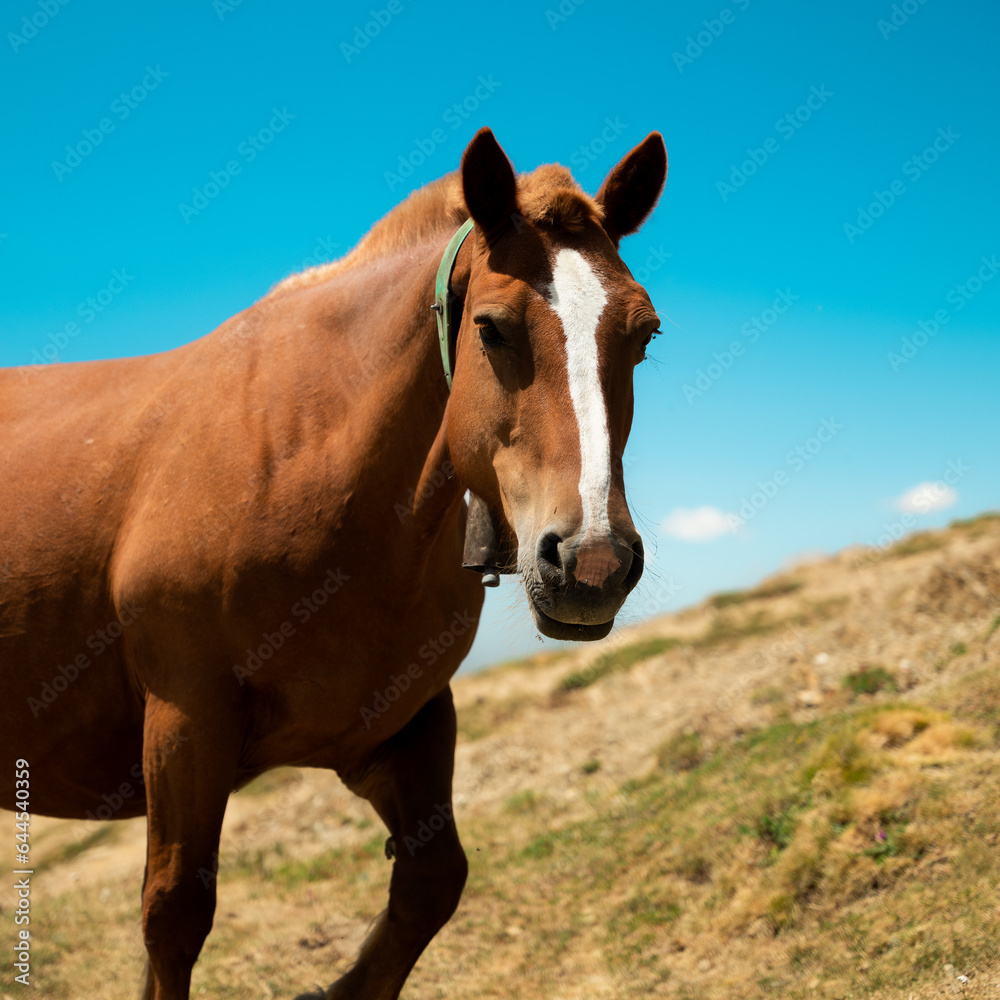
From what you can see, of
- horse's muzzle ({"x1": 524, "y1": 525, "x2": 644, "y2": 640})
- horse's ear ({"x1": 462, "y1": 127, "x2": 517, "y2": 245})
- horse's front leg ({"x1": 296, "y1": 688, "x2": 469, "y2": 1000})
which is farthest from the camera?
horse's front leg ({"x1": 296, "y1": 688, "x2": 469, "y2": 1000})

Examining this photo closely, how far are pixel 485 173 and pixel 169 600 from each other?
1805 millimetres

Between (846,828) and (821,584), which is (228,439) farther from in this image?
(821,584)

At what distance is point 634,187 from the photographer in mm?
3254

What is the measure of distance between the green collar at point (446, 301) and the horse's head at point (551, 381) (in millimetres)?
48

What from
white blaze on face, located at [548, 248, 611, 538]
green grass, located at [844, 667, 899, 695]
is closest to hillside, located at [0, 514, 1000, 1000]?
green grass, located at [844, 667, 899, 695]

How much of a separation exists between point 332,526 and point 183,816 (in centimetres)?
113

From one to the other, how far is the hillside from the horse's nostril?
3.06 ft

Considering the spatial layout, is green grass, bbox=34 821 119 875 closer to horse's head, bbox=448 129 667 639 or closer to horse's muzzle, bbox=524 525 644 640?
horse's head, bbox=448 129 667 639

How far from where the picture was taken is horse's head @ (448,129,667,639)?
241 centimetres

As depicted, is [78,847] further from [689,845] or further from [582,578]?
[582,578]

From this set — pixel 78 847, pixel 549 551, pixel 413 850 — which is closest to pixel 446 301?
pixel 549 551

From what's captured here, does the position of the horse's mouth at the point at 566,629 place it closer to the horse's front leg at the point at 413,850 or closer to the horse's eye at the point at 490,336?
the horse's eye at the point at 490,336

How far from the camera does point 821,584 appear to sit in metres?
13.9

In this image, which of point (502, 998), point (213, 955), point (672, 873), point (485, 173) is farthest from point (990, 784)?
point (213, 955)
